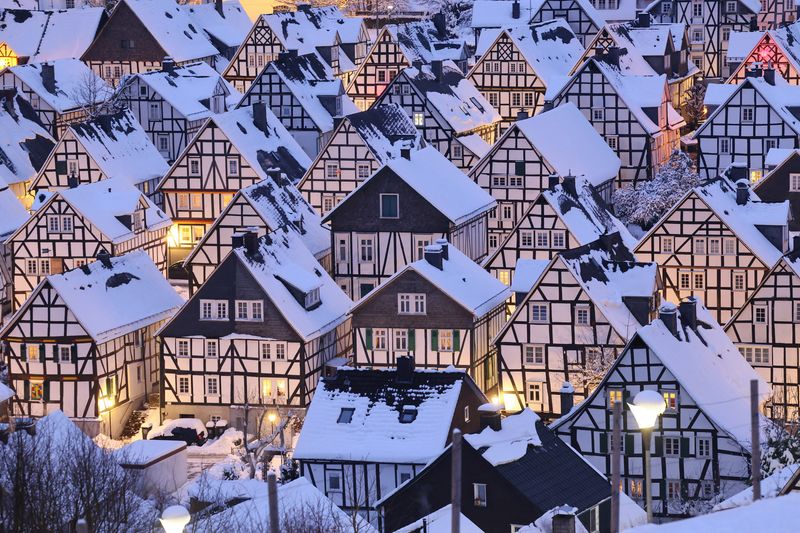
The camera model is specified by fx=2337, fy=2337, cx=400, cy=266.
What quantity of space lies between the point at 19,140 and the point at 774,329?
47.2 m

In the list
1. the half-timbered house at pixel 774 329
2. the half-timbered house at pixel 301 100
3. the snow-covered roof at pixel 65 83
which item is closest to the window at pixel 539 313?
the half-timbered house at pixel 774 329

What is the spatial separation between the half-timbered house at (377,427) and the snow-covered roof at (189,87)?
50.8 metres

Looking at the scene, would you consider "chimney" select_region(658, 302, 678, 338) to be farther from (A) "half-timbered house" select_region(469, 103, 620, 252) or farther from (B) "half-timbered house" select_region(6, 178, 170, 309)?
(A) "half-timbered house" select_region(469, 103, 620, 252)

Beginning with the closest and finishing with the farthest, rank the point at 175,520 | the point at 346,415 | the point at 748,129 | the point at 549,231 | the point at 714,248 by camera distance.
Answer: the point at 175,520 < the point at 346,415 < the point at 714,248 < the point at 549,231 < the point at 748,129

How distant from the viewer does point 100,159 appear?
106 meters

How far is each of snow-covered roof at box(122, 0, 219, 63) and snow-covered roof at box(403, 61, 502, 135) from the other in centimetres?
2434

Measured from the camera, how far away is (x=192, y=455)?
76562 millimetres

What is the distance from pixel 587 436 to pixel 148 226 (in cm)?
3219

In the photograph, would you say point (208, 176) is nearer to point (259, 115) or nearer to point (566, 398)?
point (259, 115)

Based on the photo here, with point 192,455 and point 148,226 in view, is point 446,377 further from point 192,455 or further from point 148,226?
point 148,226

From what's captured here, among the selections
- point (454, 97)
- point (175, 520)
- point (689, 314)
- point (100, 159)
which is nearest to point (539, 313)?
point (689, 314)

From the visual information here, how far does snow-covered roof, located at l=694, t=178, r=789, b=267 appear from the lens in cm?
8488

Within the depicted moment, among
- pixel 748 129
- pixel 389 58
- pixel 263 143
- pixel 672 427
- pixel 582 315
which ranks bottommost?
pixel 672 427

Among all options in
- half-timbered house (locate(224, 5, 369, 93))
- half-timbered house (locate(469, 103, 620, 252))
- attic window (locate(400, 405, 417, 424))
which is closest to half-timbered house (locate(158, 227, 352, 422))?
attic window (locate(400, 405, 417, 424))
